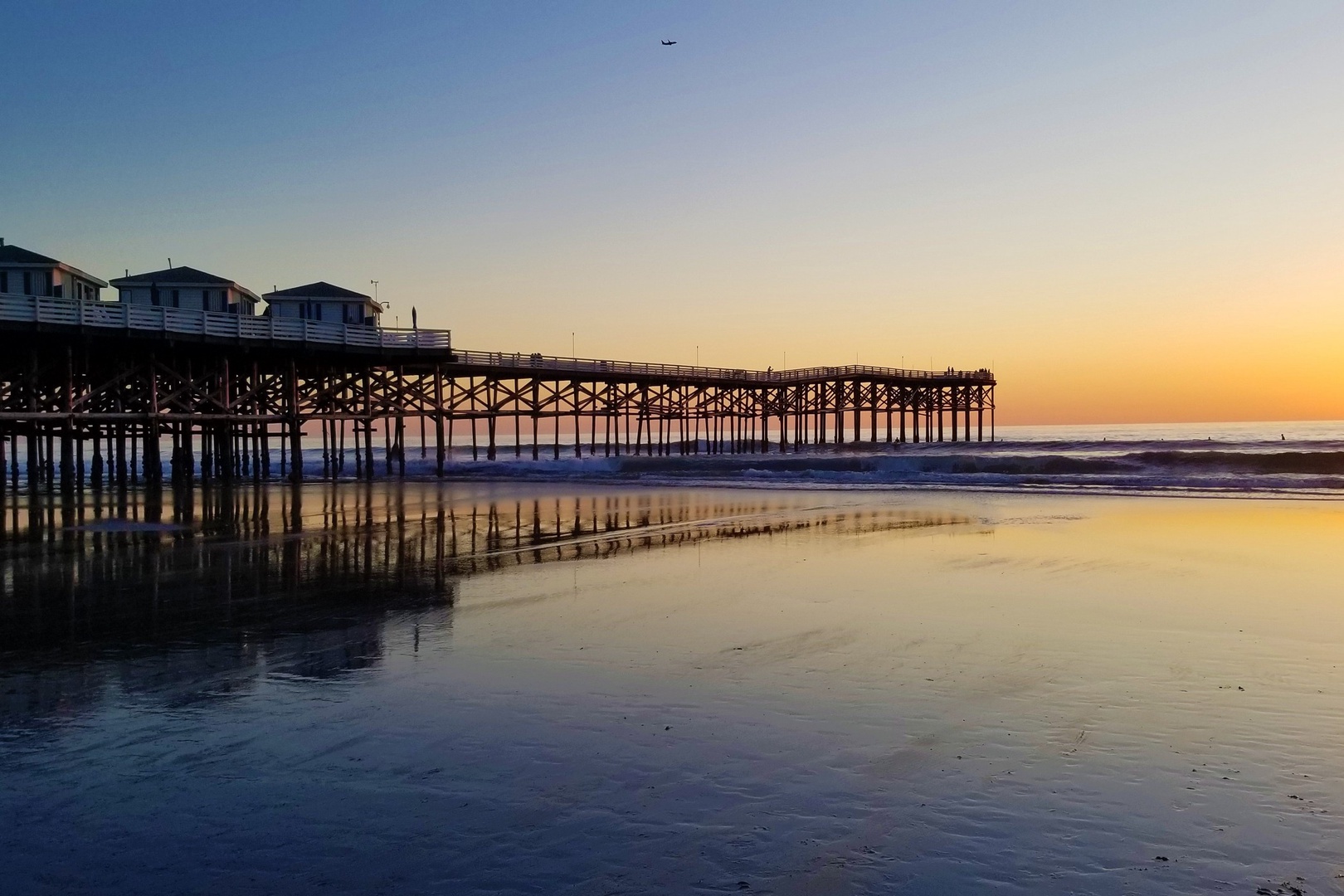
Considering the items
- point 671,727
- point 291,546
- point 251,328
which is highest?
point 251,328

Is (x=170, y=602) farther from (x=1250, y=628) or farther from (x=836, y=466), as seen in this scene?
(x=836, y=466)

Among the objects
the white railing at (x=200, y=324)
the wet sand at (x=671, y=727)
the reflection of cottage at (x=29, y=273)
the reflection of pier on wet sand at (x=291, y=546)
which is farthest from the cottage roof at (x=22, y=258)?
the wet sand at (x=671, y=727)

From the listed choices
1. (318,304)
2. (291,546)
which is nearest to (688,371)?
(318,304)

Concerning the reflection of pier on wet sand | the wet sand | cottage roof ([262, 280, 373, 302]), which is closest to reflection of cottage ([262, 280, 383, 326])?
cottage roof ([262, 280, 373, 302])

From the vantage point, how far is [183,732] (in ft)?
18.0

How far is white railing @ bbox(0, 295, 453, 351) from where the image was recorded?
26547mm

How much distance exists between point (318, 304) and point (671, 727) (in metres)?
37.6

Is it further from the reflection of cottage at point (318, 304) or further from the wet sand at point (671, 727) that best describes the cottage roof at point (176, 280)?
the wet sand at point (671, 727)

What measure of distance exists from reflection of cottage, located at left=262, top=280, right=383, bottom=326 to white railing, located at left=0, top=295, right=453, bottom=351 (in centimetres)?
394

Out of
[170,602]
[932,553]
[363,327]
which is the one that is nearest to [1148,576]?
[932,553]

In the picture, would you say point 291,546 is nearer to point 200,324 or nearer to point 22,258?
point 200,324

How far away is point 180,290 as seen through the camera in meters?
35.9

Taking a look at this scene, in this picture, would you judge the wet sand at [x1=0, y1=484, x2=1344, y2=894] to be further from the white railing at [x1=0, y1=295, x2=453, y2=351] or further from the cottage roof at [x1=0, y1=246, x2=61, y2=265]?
the cottage roof at [x1=0, y1=246, x2=61, y2=265]

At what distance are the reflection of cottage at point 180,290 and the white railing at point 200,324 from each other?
391cm
